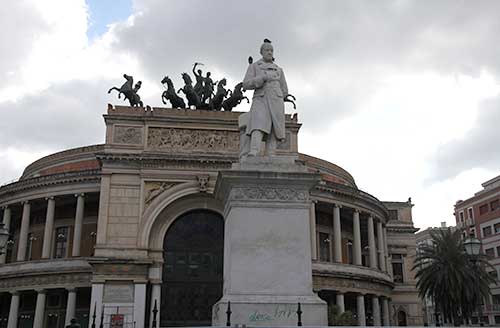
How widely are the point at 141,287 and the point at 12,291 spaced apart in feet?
43.4

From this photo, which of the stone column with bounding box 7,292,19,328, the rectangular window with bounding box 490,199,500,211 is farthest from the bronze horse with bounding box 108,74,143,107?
the rectangular window with bounding box 490,199,500,211

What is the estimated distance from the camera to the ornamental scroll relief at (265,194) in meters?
11.2

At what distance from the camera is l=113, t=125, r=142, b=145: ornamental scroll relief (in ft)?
132

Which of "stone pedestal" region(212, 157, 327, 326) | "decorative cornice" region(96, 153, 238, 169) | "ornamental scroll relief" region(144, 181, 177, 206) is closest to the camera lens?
"stone pedestal" region(212, 157, 327, 326)

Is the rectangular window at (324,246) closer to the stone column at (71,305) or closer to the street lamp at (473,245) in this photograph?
the stone column at (71,305)

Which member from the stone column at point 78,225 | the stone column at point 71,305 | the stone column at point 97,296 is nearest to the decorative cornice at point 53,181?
the stone column at point 78,225

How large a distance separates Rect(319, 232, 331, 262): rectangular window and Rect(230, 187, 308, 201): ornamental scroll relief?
126ft

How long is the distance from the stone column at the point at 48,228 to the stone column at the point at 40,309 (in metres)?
2.81

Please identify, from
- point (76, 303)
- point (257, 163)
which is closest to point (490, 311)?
point (76, 303)

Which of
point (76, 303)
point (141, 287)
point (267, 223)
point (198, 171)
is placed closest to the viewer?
point (267, 223)

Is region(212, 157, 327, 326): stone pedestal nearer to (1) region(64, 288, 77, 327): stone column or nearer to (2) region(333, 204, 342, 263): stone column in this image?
(1) region(64, 288, 77, 327): stone column

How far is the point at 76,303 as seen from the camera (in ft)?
142

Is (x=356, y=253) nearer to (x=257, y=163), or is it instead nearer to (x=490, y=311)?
(x=490, y=311)

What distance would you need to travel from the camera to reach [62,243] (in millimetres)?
45938
